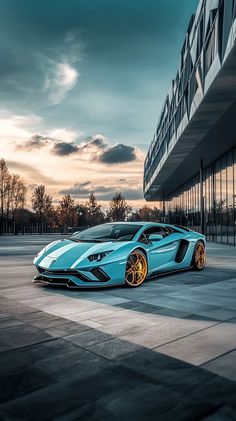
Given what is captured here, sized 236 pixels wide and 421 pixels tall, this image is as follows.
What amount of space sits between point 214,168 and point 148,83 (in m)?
10.5

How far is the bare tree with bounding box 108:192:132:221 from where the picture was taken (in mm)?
70438

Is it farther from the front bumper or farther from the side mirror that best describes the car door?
the front bumper

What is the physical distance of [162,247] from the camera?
7.47 meters

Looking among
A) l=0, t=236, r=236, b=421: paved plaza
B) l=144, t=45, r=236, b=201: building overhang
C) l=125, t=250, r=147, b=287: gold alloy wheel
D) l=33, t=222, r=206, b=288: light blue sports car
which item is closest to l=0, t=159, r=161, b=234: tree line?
l=144, t=45, r=236, b=201: building overhang

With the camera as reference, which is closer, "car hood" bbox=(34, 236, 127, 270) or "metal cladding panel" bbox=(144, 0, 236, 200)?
"car hood" bbox=(34, 236, 127, 270)

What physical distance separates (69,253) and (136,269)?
128 cm

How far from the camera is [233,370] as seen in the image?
8.90 feet

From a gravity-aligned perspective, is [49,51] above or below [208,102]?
above

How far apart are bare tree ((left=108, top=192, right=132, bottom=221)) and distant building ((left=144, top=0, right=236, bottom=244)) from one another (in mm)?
35395

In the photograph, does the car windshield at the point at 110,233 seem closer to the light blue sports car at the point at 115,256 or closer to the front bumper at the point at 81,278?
the light blue sports car at the point at 115,256

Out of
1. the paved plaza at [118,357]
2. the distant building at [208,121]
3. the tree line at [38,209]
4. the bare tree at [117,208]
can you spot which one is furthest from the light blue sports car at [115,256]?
the bare tree at [117,208]

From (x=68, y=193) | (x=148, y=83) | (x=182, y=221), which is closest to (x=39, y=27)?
(x=148, y=83)

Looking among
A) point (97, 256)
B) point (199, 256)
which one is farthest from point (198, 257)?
point (97, 256)

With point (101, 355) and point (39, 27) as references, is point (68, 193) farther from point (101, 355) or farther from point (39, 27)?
point (101, 355)
